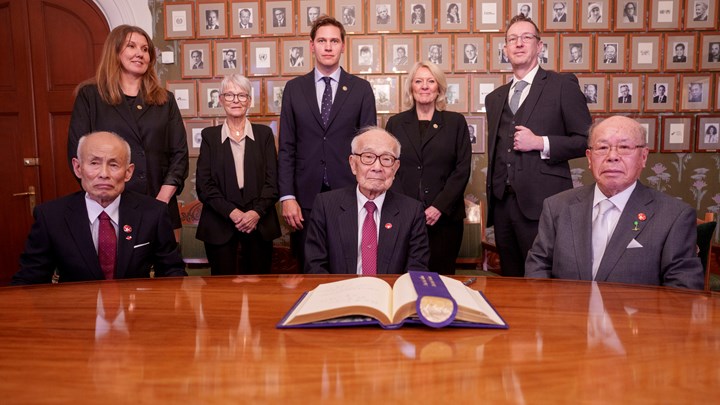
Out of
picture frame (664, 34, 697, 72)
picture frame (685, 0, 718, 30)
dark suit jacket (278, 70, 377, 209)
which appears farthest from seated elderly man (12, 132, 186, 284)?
picture frame (685, 0, 718, 30)

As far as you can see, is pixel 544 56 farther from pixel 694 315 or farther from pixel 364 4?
pixel 694 315

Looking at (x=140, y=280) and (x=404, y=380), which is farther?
(x=140, y=280)

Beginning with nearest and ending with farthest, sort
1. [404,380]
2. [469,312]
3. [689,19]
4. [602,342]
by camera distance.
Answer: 1. [404,380]
2. [602,342]
3. [469,312]
4. [689,19]

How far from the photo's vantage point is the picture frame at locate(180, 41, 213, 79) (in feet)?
16.0

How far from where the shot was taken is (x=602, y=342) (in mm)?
1172

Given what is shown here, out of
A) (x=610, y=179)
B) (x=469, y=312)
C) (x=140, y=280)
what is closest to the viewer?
(x=469, y=312)

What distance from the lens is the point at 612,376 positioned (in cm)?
100

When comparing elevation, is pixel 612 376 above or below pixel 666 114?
below

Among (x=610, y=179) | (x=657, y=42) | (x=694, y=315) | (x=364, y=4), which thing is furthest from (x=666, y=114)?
(x=694, y=315)

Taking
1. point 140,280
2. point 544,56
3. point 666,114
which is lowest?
point 140,280

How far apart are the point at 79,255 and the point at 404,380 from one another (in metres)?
1.59

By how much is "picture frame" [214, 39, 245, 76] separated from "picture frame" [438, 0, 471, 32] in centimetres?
174

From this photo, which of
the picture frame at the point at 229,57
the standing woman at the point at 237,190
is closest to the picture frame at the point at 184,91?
the picture frame at the point at 229,57

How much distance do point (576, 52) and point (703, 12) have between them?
1075 mm
